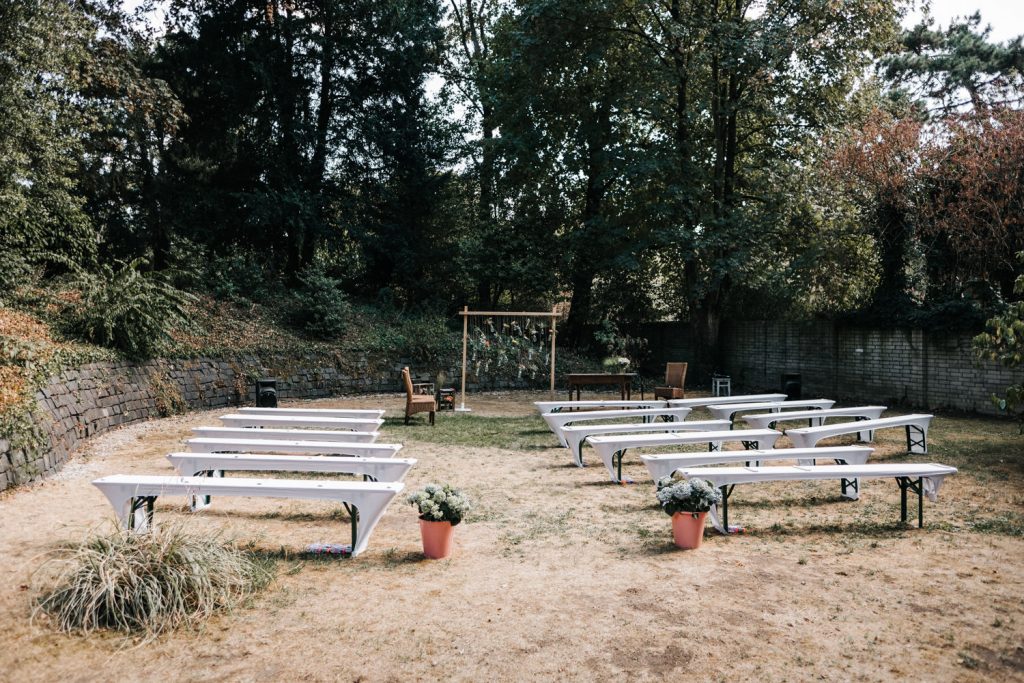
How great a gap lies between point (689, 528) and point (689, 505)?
180 mm

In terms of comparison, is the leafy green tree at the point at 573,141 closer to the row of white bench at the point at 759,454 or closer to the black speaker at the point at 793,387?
the black speaker at the point at 793,387

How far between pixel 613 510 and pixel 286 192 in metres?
16.0

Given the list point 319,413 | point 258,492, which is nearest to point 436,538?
point 258,492

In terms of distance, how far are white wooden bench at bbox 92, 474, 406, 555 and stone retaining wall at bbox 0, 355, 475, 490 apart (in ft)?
7.82

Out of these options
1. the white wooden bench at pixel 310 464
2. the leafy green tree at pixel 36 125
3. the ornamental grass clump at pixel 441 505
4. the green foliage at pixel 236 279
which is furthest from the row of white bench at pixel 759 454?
the green foliage at pixel 236 279

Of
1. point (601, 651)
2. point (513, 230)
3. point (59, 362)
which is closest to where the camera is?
point (601, 651)

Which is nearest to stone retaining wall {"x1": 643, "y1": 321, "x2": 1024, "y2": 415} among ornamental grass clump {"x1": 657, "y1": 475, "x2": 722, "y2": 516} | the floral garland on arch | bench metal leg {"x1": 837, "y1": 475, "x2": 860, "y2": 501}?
the floral garland on arch

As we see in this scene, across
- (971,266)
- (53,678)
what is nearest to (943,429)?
(971,266)

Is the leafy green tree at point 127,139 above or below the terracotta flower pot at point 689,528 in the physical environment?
above

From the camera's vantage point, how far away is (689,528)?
A: 491cm

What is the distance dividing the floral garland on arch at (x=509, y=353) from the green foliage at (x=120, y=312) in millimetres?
7930

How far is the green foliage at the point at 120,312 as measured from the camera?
10.9 meters

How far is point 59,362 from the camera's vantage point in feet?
29.3

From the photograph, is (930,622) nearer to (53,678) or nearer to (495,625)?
(495,625)
